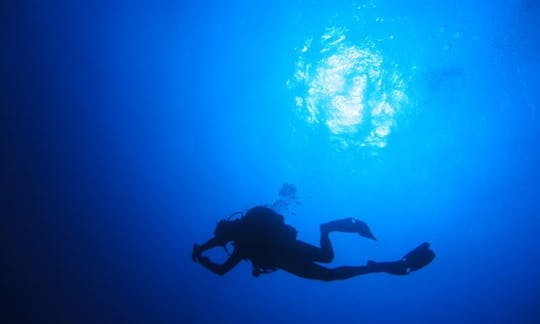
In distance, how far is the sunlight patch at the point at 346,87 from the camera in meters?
26.3

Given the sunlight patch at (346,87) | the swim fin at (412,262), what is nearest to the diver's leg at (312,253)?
the swim fin at (412,262)

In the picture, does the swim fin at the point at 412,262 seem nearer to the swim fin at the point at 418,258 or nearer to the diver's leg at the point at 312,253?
the swim fin at the point at 418,258

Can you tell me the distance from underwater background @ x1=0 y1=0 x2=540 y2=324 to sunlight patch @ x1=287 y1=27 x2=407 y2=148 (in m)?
0.14

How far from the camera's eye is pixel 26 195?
1673 inches

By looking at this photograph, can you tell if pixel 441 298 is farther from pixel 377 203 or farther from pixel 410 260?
pixel 410 260

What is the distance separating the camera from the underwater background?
26234 mm

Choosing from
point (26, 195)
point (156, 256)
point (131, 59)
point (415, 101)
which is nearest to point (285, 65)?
point (415, 101)

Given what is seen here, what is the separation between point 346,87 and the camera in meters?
27.7

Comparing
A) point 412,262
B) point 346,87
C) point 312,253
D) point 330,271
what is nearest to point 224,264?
point 312,253

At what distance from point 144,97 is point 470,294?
230ft

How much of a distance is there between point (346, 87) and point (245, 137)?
43.3ft

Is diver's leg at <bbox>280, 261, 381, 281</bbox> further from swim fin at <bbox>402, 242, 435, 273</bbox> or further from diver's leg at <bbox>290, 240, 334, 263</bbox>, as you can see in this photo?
swim fin at <bbox>402, 242, 435, 273</bbox>

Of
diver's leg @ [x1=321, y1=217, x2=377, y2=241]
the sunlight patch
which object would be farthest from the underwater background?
diver's leg @ [x1=321, y1=217, x2=377, y2=241]

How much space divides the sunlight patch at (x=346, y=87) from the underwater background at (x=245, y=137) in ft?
0.45
